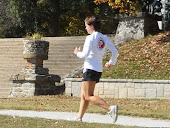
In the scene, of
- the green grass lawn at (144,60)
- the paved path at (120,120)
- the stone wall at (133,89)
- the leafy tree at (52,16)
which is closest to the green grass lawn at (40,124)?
the paved path at (120,120)

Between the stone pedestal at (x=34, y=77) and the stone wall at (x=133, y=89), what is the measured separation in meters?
1.59

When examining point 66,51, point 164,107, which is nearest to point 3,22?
point 66,51

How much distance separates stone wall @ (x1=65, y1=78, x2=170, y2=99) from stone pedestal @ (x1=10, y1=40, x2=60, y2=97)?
1.59m

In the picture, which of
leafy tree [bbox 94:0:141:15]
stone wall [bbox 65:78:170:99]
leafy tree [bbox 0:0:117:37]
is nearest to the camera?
stone wall [bbox 65:78:170:99]

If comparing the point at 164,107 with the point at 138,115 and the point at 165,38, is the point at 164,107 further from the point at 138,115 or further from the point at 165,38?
the point at 165,38

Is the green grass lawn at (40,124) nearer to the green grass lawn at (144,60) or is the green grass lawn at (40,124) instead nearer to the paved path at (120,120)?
the paved path at (120,120)

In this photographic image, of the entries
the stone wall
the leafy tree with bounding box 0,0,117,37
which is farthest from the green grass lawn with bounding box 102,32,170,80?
the leafy tree with bounding box 0,0,117,37

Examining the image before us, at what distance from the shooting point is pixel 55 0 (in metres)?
31.8

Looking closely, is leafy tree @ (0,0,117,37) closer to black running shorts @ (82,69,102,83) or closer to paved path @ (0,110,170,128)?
paved path @ (0,110,170,128)

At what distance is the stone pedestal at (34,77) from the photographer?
17.7 metres

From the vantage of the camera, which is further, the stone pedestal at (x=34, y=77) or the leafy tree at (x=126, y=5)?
the leafy tree at (x=126, y=5)

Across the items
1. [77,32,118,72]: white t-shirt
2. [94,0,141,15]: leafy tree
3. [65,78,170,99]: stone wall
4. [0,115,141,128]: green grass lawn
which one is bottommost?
[65,78,170,99]: stone wall

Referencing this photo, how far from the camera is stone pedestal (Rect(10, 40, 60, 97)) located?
17656 mm

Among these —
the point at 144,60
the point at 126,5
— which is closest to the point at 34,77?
the point at 144,60
